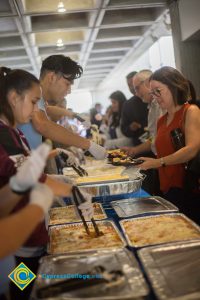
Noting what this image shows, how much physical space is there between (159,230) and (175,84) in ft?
3.09

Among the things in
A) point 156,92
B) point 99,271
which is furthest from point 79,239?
point 156,92

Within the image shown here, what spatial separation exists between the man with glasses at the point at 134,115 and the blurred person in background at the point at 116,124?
305mm

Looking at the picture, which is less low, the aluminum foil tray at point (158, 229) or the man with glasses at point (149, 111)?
the man with glasses at point (149, 111)

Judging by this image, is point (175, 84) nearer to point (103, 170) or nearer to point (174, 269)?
point (103, 170)

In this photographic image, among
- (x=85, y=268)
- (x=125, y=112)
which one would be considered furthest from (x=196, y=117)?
(x=125, y=112)

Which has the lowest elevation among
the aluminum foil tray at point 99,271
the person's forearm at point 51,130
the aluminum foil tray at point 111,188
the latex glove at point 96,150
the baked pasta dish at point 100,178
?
the aluminum foil tray at point 99,271

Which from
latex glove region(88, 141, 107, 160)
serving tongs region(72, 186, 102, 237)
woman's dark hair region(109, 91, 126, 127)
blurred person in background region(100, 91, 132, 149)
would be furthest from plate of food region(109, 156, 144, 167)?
woman's dark hair region(109, 91, 126, 127)

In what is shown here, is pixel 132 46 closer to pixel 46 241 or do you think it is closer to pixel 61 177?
pixel 61 177

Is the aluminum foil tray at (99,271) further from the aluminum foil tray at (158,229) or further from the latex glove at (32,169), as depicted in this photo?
the latex glove at (32,169)

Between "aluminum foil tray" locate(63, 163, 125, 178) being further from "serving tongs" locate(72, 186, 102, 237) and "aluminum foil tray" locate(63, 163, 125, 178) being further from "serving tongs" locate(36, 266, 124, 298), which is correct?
"serving tongs" locate(36, 266, 124, 298)

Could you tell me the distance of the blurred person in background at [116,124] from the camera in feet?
14.5

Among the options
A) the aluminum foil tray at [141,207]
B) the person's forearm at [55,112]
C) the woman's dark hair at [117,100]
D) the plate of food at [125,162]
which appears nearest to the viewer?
the aluminum foil tray at [141,207]

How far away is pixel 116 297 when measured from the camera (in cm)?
87

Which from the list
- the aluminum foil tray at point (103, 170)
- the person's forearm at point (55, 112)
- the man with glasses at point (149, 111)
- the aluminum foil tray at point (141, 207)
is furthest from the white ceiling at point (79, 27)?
the aluminum foil tray at point (141, 207)
